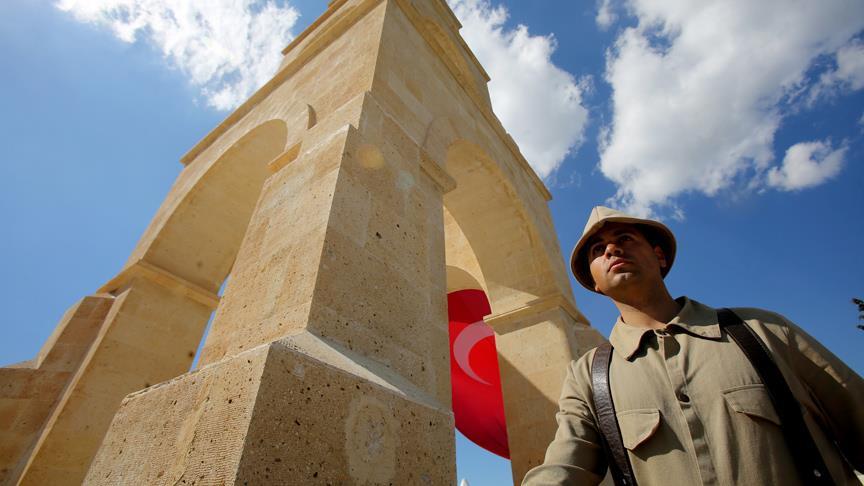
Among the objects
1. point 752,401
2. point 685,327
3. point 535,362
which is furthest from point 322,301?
point 535,362

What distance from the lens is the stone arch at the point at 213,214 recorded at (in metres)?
4.36

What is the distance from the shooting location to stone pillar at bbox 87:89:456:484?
3.54 feet

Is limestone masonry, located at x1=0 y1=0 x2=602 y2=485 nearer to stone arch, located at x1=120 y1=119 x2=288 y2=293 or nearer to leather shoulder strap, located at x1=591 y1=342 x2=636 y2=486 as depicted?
stone arch, located at x1=120 y1=119 x2=288 y2=293

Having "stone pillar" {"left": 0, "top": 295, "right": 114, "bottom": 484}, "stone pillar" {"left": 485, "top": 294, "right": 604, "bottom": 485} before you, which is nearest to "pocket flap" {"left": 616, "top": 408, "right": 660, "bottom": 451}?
"stone pillar" {"left": 485, "top": 294, "right": 604, "bottom": 485}

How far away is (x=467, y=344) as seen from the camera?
5.77 meters

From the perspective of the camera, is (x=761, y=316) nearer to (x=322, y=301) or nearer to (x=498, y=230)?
(x=322, y=301)

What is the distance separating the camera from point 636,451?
102cm

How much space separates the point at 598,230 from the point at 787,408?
0.75 metres

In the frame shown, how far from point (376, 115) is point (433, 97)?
1.47m

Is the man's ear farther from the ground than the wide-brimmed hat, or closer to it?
closer to it

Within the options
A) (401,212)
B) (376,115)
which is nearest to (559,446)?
(401,212)

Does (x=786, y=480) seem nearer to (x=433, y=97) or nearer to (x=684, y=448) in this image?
(x=684, y=448)

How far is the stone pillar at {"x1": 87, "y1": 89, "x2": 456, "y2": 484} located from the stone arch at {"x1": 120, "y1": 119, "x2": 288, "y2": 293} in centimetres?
251

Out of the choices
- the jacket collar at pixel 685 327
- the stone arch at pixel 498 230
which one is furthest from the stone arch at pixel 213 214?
the jacket collar at pixel 685 327
